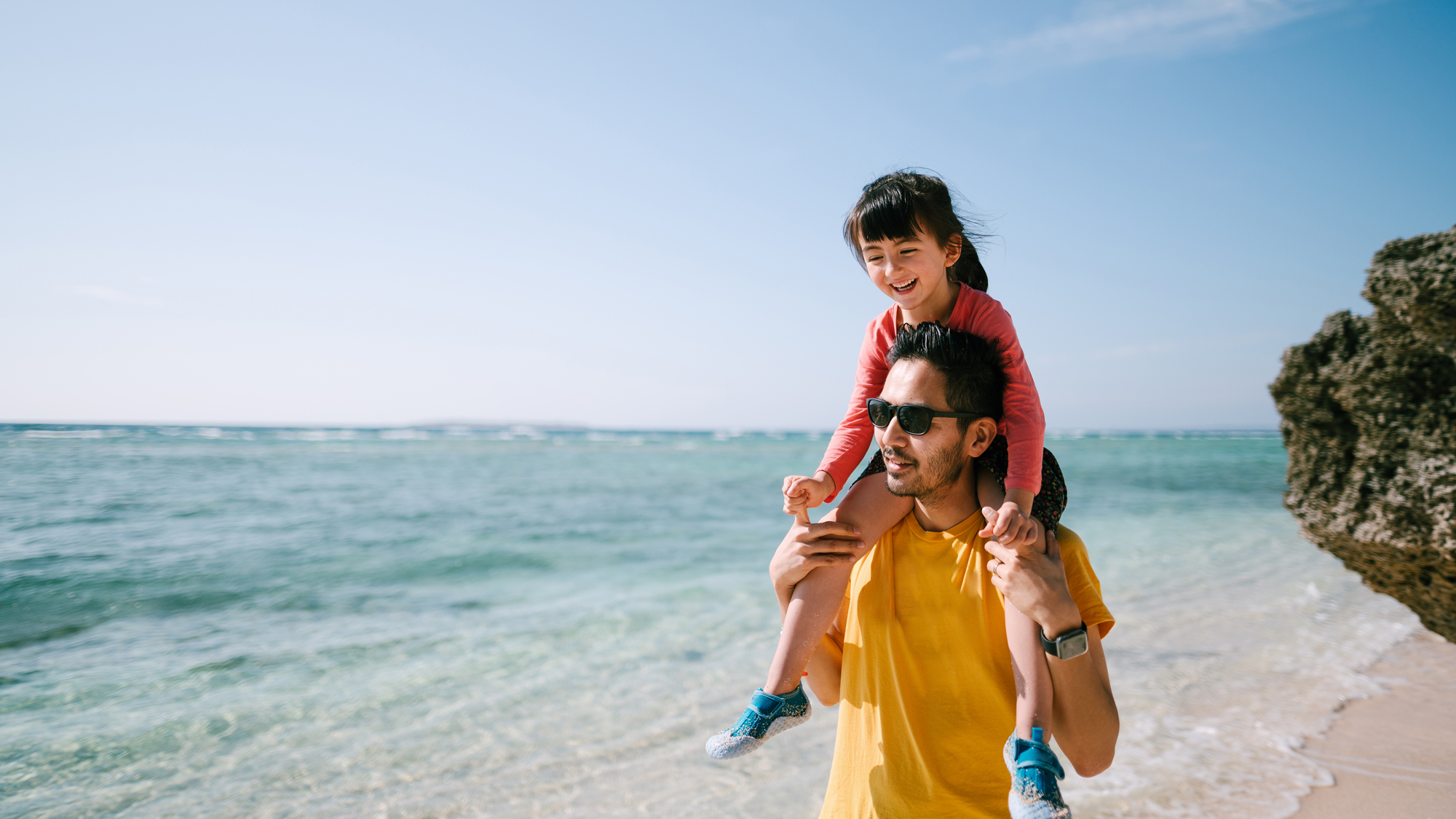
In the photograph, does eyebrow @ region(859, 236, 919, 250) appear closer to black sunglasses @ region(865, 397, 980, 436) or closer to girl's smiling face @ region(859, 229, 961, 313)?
girl's smiling face @ region(859, 229, 961, 313)

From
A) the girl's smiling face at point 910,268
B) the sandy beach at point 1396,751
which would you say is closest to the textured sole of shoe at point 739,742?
the girl's smiling face at point 910,268

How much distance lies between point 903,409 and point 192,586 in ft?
33.6

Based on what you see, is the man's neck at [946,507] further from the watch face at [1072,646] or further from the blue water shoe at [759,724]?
the blue water shoe at [759,724]

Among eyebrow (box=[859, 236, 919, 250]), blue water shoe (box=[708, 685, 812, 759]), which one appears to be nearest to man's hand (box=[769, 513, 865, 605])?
blue water shoe (box=[708, 685, 812, 759])

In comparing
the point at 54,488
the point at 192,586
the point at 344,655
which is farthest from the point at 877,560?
the point at 54,488

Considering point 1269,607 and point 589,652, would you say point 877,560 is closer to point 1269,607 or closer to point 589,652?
point 589,652

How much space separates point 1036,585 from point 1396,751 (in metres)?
4.45

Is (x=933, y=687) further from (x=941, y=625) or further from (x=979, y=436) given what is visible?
(x=979, y=436)

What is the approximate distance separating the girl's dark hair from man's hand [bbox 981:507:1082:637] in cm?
118

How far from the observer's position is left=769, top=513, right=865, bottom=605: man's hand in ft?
6.98

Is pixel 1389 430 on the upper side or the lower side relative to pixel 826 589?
upper

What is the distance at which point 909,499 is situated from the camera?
2.28m

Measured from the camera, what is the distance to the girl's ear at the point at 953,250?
8.84 feet

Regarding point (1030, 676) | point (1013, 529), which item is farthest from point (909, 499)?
point (1030, 676)
